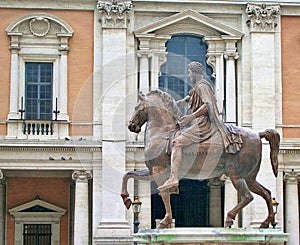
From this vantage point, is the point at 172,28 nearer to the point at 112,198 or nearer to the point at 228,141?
the point at 112,198

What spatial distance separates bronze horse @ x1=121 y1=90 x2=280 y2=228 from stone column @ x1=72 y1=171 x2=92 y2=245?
50.8 feet

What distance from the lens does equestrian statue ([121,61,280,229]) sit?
14.4 meters

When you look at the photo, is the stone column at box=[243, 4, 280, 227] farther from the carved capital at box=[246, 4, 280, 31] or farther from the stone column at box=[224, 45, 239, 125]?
the stone column at box=[224, 45, 239, 125]

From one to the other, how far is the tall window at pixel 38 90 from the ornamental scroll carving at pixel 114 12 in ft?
8.23

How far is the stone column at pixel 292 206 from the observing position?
30.9m

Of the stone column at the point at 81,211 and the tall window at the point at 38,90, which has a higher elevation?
the tall window at the point at 38,90

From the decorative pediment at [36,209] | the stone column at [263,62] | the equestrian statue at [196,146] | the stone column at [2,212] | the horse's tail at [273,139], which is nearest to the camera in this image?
the equestrian statue at [196,146]

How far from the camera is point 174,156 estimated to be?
14.3 m

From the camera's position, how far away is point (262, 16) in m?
31.5

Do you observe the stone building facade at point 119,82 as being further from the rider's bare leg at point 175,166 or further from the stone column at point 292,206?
the rider's bare leg at point 175,166

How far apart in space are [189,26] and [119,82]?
3292 mm

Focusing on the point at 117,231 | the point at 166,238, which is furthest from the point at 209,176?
the point at 117,231

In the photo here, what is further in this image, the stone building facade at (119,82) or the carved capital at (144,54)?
the carved capital at (144,54)

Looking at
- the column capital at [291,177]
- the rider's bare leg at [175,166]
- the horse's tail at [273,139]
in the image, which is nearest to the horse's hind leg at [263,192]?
the horse's tail at [273,139]
